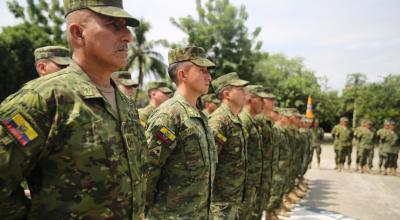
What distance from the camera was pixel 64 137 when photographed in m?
1.44

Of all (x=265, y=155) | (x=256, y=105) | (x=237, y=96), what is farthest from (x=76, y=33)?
(x=265, y=155)

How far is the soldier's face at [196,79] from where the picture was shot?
3.09 m

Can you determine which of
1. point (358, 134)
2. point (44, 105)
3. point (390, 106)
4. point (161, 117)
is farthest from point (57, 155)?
point (390, 106)

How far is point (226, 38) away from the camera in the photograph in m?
24.6

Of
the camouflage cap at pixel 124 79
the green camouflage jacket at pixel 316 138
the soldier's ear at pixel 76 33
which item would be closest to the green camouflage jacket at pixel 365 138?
the green camouflage jacket at pixel 316 138

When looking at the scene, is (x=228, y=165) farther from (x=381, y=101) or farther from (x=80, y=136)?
(x=381, y=101)

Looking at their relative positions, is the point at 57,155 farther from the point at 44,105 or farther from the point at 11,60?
the point at 11,60

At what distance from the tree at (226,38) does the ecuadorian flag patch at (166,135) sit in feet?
68.5

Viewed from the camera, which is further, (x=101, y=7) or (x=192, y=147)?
(x=192, y=147)

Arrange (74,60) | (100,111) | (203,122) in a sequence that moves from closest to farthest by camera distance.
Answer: (100,111)
(74,60)
(203,122)

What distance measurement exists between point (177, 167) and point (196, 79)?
863mm

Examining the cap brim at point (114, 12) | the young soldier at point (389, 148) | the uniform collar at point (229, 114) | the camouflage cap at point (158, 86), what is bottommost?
the young soldier at point (389, 148)

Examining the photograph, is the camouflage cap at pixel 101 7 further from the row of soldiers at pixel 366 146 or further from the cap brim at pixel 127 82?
the row of soldiers at pixel 366 146

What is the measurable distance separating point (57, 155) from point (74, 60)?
0.53 metres
